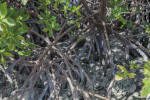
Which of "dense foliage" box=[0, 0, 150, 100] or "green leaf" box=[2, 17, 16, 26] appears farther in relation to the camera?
"dense foliage" box=[0, 0, 150, 100]

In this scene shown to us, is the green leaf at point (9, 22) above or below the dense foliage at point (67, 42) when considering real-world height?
above

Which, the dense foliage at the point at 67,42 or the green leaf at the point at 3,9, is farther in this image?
the dense foliage at the point at 67,42

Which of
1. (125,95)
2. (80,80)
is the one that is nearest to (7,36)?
(80,80)

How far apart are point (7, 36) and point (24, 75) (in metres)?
0.90

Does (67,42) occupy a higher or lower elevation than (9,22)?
lower

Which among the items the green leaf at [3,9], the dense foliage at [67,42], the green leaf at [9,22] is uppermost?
the green leaf at [3,9]

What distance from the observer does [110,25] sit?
6.00 ft

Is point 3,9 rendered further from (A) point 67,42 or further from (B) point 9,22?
(A) point 67,42

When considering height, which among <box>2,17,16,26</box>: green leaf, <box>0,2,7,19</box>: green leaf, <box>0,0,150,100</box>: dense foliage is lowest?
<box>0,0,150,100</box>: dense foliage

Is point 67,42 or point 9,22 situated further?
point 67,42

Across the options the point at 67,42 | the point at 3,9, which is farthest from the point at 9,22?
the point at 67,42

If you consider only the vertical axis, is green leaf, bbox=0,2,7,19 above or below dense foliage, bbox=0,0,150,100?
above

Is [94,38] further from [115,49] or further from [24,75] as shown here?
[24,75]

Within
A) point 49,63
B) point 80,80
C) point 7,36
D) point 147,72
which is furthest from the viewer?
point 80,80
